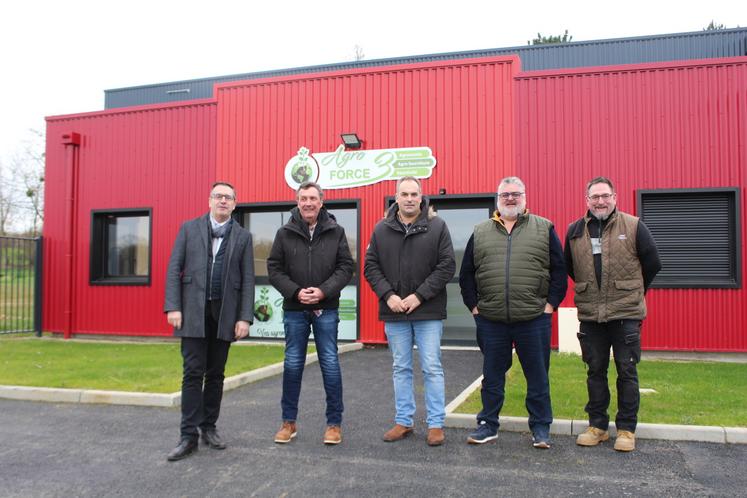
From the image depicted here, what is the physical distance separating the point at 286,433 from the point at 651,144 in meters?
7.63

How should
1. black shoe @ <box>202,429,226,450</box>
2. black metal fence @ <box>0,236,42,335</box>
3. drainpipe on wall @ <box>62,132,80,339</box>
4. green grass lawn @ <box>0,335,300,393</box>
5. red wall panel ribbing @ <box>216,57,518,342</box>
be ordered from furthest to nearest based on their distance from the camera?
black metal fence @ <box>0,236,42,335</box>
drainpipe on wall @ <box>62,132,80,339</box>
red wall panel ribbing @ <box>216,57,518,342</box>
green grass lawn @ <box>0,335,300,393</box>
black shoe @ <box>202,429,226,450</box>

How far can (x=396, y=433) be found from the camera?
4.42 m

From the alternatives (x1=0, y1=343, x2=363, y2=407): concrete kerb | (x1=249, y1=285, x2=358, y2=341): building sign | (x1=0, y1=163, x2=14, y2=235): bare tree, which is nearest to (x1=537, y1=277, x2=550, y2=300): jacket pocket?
(x1=0, y1=343, x2=363, y2=407): concrete kerb

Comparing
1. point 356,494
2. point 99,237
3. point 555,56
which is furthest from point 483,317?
point 555,56

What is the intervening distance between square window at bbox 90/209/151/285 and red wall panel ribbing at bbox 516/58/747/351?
760 cm

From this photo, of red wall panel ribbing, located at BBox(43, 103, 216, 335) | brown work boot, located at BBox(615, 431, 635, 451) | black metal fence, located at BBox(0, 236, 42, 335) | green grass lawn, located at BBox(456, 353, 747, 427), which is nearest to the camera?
brown work boot, located at BBox(615, 431, 635, 451)

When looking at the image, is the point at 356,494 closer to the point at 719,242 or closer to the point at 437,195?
the point at 437,195

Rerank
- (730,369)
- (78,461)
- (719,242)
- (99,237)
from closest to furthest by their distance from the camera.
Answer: (78,461) < (730,369) < (719,242) < (99,237)

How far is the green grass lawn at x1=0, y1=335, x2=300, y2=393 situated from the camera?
639 centimetres

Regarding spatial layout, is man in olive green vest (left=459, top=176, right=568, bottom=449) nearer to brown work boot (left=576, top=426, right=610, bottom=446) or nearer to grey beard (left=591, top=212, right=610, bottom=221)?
brown work boot (left=576, top=426, right=610, bottom=446)

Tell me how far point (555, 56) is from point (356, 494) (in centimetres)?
1989

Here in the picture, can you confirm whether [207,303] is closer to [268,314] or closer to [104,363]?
[104,363]

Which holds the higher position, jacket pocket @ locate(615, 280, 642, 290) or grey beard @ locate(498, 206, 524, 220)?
grey beard @ locate(498, 206, 524, 220)

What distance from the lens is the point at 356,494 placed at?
132 inches
